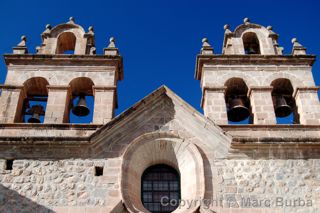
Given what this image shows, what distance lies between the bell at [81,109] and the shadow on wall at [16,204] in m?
3.15

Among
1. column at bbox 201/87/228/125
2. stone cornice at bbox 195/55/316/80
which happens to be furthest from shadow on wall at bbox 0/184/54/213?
stone cornice at bbox 195/55/316/80

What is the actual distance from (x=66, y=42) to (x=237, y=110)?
18.2ft

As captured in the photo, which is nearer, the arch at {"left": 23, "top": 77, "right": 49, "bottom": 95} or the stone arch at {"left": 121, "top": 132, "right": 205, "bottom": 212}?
the stone arch at {"left": 121, "top": 132, "right": 205, "bottom": 212}

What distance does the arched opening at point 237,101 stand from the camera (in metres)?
12.2

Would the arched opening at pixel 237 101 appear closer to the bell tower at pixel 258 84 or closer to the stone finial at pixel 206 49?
the bell tower at pixel 258 84

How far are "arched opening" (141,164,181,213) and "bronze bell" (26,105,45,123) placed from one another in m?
3.39

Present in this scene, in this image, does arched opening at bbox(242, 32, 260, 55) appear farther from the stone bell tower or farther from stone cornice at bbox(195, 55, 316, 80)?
the stone bell tower

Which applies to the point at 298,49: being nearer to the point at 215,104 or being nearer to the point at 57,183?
the point at 215,104

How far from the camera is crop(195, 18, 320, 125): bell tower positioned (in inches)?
464

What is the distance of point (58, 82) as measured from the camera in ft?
39.7

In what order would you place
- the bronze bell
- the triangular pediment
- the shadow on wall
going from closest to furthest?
the shadow on wall, the triangular pediment, the bronze bell

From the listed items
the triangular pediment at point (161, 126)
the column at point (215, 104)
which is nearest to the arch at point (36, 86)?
the triangular pediment at point (161, 126)

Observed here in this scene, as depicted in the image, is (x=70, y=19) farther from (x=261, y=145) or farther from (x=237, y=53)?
(x=261, y=145)

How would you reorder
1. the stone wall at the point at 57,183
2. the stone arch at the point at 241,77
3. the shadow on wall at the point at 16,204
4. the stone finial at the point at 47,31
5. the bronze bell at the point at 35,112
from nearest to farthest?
the shadow on wall at the point at 16,204 → the stone wall at the point at 57,183 → the bronze bell at the point at 35,112 → the stone arch at the point at 241,77 → the stone finial at the point at 47,31
